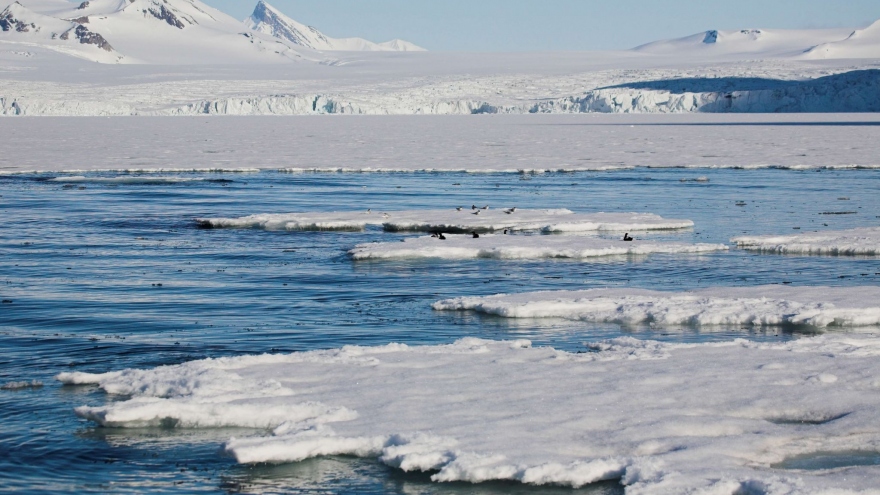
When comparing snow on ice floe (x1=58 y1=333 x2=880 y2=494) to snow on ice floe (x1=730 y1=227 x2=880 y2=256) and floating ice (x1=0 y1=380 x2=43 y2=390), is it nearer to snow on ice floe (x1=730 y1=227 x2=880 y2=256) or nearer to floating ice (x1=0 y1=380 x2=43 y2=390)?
floating ice (x1=0 y1=380 x2=43 y2=390)

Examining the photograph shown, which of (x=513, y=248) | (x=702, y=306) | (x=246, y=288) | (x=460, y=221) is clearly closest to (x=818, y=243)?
(x=513, y=248)

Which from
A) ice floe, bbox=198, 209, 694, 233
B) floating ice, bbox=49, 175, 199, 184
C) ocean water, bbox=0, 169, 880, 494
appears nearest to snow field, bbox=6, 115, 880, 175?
floating ice, bbox=49, 175, 199, 184

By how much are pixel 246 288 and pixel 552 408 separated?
19.2ft

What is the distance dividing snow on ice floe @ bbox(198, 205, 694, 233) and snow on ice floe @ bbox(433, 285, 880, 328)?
524 centimetres

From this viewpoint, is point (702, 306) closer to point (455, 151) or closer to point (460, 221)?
point (460, 221)

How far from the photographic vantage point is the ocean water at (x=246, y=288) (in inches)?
240

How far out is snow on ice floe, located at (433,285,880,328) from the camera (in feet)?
31.6

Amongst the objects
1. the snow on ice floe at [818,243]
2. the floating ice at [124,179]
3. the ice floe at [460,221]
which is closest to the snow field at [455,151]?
the floating ice at [124,179]

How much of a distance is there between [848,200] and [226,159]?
1988 cm

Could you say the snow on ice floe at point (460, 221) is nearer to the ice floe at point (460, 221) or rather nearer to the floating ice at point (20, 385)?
the ice floe at point (460, 221)

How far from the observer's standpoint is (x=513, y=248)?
13.8 meters

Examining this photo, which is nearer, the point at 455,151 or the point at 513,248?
the point at 513,248

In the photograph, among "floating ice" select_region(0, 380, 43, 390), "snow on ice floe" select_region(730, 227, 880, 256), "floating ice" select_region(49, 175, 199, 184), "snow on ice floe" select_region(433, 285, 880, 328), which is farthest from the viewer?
"floating ice" select_region(49, 175, 199, 184)

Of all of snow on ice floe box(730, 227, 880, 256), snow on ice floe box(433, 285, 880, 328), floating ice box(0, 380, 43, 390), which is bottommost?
floating ice box(0, 380, 43, 390)
